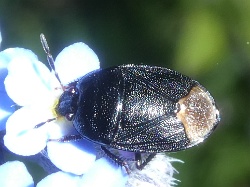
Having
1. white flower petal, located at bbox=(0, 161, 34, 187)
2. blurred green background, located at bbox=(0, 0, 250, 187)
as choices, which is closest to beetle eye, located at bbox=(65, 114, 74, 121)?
white flower petal, located at bbox=(0, 161, 34, 187)

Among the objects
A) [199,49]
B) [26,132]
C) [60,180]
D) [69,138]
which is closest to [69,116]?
[69,138]

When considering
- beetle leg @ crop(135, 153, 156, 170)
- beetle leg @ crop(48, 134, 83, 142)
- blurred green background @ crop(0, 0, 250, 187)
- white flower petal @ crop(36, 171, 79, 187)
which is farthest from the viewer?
blurred green background @ crop(0, 0, 250, 187)

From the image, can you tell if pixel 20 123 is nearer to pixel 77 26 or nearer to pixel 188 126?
pixel 188 126

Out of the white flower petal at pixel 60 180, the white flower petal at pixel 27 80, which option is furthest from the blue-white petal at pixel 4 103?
the white flower petal at pixel 60 180

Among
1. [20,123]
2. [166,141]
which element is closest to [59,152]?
[20,123]

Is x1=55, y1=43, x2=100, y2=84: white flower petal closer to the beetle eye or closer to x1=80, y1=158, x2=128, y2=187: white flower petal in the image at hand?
the beetle eye

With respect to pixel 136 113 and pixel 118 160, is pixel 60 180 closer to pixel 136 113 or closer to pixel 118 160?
pixel 118 160
